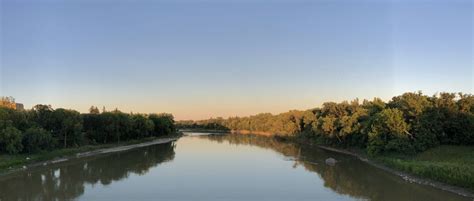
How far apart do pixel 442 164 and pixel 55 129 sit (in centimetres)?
4335

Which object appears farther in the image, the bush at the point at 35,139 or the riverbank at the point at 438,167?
the bush at the point at 35,139

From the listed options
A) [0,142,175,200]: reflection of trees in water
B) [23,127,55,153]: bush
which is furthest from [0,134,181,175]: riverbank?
[0,142,175,200]: reflection of trees in water

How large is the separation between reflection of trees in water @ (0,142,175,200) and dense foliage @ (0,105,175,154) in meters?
3.97

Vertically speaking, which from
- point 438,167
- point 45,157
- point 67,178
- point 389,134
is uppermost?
point 389,134

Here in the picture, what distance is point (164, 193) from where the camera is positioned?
29203mm

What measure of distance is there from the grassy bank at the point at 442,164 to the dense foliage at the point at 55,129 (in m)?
35.1

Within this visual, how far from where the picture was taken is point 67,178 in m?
36.5

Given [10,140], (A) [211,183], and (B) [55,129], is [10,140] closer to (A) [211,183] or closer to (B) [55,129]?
(B) [55,129]

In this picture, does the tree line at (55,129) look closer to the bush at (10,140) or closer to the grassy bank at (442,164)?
the bush at (10,140)

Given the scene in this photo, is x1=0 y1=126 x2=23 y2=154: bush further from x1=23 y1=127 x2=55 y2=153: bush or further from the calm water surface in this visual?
the calm water surface

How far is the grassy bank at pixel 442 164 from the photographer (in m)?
29.1

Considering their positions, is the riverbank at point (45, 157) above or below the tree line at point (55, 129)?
below

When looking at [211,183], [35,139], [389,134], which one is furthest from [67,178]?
[389,134]

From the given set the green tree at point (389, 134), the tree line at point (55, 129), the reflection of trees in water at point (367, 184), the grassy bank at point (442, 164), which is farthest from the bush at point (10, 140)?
the grassy bank at point (442, 164)
